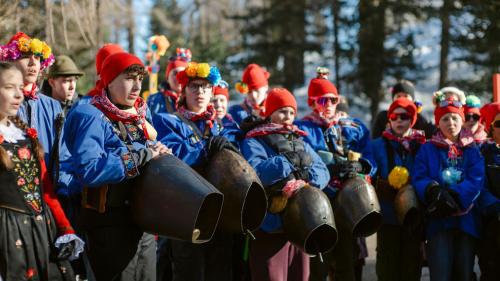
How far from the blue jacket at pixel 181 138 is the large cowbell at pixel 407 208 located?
1751 mm

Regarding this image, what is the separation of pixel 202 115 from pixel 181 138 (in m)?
0.27

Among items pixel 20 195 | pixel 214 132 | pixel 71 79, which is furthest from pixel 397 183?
pixel 20 195

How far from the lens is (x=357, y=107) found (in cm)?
2180

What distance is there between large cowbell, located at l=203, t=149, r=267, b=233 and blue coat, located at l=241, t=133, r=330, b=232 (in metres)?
0.41

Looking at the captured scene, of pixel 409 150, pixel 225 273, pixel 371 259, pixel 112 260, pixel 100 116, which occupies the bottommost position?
pixel 371 259

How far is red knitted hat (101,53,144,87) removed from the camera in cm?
369

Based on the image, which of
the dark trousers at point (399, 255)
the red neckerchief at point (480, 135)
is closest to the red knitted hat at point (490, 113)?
the red neckerchief at point (480, 135)

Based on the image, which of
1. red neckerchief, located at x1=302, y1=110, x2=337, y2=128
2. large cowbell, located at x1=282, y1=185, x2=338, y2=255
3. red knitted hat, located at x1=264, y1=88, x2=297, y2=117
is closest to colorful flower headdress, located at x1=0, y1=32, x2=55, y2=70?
red knitted hat, located at x1=264, y1=88, x2=297, y2=117

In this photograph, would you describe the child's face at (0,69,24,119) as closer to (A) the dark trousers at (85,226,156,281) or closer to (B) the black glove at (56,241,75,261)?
(B) the black glove at (56,241,75,261)

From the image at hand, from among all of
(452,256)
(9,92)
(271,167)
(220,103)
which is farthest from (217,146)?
(452,256)

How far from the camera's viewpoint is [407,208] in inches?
198

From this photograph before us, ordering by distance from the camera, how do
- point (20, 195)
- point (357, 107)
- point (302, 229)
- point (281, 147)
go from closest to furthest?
point (20, 195) < point (302, 229) < point (281, 147) < point (357, 107)

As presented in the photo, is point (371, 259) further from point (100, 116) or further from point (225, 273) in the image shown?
point (100, 116)

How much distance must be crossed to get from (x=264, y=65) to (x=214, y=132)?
18602 mm
